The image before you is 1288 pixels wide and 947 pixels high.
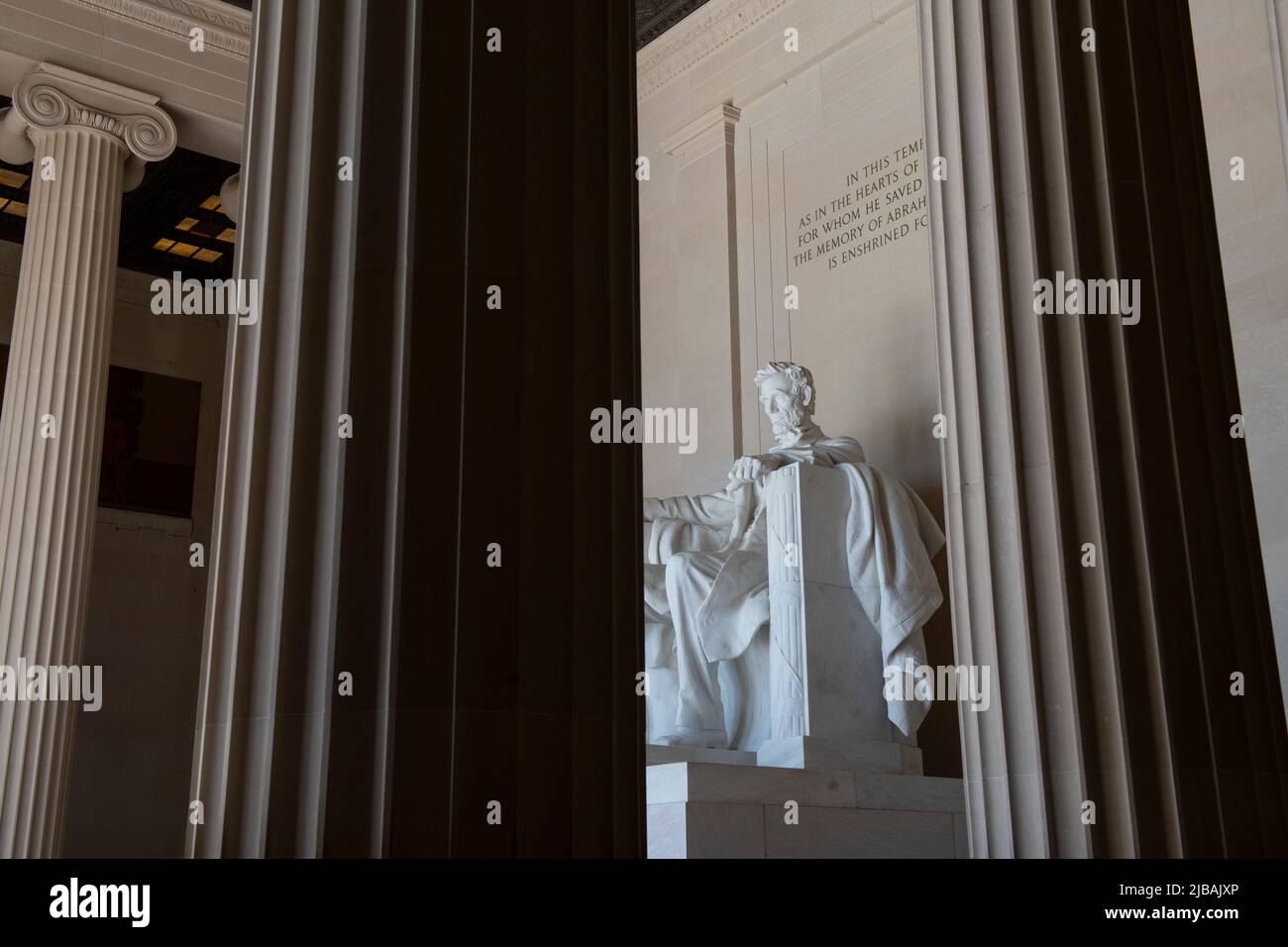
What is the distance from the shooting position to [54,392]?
1130 centimetres

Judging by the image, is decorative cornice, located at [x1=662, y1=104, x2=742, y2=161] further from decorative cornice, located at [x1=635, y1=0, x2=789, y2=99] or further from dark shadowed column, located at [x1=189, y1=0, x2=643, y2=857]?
dark shadowed column, located at [x1=189, y1=0, x2=643, y2=857]

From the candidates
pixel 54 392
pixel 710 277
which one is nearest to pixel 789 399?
pixel 710 277

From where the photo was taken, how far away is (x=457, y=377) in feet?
9.84

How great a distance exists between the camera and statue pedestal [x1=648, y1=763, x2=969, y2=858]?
6.09m

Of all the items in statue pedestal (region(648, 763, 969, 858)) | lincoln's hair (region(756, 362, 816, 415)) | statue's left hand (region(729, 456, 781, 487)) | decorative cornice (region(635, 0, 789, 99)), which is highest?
decorative cornice (region(635, 0, 789, 99))

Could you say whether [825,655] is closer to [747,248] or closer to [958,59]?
[958,59]

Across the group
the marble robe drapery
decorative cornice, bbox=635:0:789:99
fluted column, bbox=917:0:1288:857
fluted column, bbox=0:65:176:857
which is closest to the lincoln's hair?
the marble robe drapery

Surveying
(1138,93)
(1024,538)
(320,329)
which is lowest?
(1024,538)

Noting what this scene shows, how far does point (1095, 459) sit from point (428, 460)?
7.07ft

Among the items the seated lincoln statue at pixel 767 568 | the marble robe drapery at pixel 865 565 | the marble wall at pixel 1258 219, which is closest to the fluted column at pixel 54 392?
the seated lincoln statue at pixel 767 568

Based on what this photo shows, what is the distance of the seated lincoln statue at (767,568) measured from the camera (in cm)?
755
